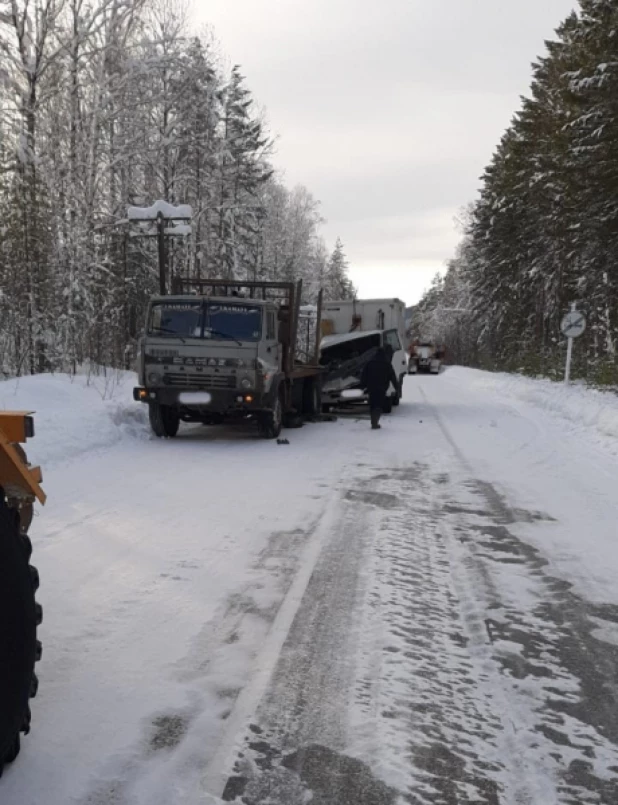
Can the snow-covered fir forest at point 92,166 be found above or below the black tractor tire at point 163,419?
above

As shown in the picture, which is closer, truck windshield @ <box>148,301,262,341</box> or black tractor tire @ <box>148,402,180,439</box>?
black tractor tire @ <box>148,402,180,439</box>

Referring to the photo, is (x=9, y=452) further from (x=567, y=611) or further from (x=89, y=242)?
(x=89, y=242)

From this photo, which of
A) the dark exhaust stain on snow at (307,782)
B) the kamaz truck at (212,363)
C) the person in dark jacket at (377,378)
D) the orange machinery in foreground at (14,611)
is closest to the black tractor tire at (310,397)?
the person in dark jacket at (377,378)

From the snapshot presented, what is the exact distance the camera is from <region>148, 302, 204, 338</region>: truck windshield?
35.8ft

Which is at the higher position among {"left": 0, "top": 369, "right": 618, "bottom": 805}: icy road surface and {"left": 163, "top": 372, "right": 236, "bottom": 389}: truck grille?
{"left": 163, "top": 372, "right": 236, "bottom": 389}: truck grille

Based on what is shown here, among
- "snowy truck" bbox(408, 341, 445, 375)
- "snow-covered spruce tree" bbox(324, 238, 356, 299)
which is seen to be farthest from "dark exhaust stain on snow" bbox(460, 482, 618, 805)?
"snow-covered spruce tree" bbox(324, 238, 356, 299)

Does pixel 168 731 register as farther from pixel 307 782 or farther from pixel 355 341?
pixel 355 341

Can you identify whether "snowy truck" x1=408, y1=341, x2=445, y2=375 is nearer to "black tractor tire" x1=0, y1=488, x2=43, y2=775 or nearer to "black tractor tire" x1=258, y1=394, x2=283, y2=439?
"black tractor tire" x1=258, y1=394, x2=283, y2=439

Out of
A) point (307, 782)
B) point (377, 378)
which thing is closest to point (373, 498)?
point (307, 782)

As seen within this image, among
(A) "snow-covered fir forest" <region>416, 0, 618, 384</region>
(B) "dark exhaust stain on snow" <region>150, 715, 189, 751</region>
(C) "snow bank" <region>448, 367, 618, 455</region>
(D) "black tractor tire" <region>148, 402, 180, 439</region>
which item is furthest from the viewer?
(A) "snow-covered fir forest" <region>416, 0, 618, 384</region>

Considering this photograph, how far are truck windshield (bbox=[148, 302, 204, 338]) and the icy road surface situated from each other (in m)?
3.66

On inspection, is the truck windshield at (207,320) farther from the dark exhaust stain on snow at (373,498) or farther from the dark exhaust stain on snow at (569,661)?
the dark exhaust stain on snow at (569,661)

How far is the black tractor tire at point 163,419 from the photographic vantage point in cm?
1070

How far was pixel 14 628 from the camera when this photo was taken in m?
2.02
